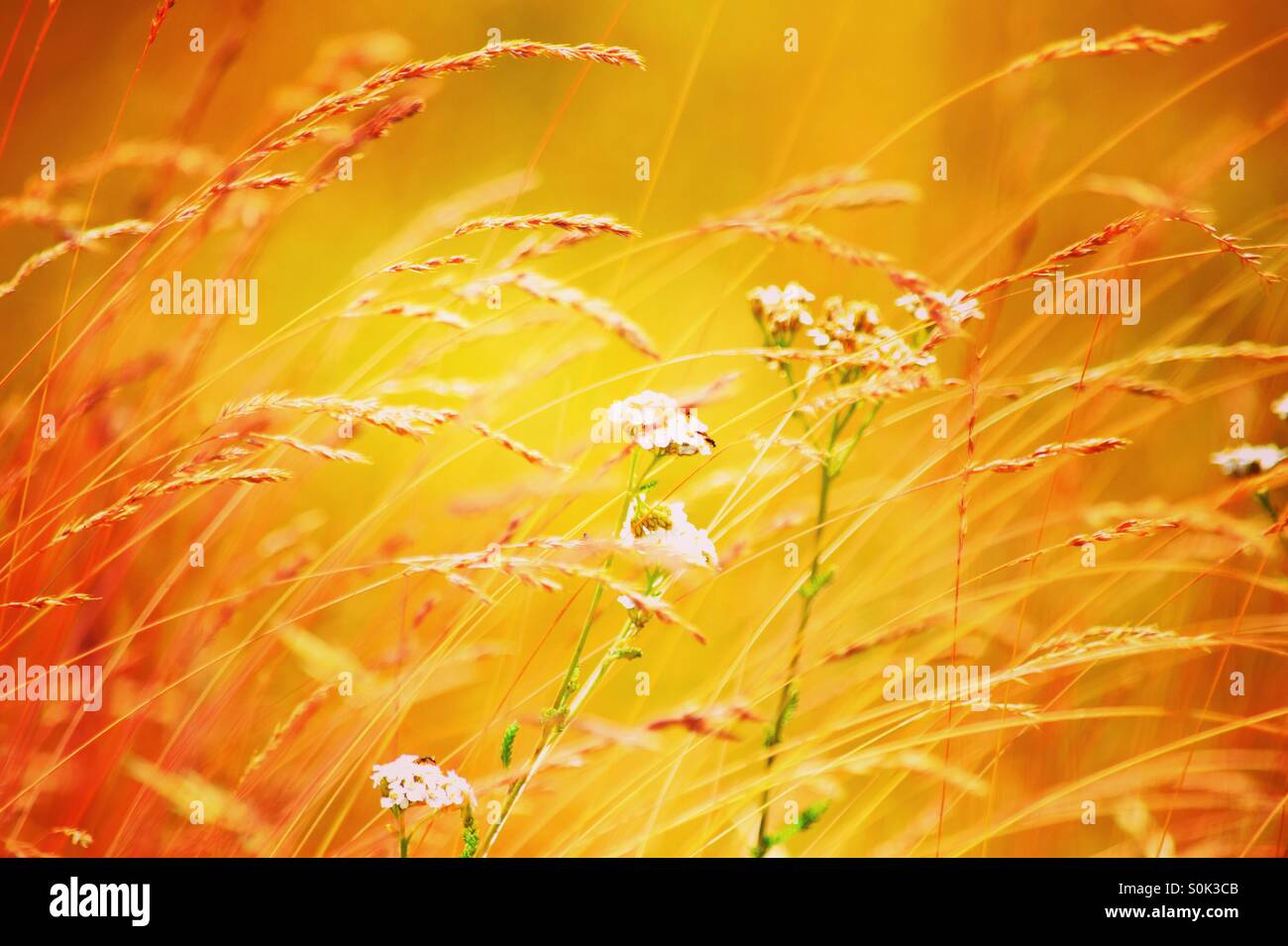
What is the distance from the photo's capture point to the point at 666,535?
0.91 m

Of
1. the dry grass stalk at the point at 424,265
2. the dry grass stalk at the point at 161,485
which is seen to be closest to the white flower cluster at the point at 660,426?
the dry grass stalk at the point at 424,265

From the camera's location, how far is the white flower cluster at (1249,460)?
4.16 ft

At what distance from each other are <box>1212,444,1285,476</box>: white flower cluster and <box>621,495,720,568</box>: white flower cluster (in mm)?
872

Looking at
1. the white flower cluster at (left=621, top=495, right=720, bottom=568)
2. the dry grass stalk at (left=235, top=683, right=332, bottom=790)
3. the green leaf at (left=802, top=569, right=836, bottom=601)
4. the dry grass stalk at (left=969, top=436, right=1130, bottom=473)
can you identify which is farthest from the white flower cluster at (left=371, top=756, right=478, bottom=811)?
the dry grass stalk at (left=969, top=436, right=1130, bottom=473)

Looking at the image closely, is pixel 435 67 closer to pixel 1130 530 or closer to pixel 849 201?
pixel 849 201

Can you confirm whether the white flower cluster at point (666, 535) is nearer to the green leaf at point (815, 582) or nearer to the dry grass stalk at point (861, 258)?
the green leaf at point (815, 582)

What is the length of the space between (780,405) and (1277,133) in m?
1.10

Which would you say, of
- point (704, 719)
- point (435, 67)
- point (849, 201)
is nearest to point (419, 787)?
point (704, 719)

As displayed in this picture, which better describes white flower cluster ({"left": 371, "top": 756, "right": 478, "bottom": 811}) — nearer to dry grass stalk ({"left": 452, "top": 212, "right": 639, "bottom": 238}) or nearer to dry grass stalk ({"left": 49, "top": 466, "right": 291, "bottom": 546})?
dry grass stalk ({"left": 49, "top": 466, "right": 291, "bottom": 546})

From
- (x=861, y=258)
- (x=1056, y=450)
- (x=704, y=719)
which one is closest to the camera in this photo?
(x=704, y=719)

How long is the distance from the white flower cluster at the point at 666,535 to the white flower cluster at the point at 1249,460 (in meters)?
0.87

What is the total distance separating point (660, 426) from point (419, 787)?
0.46m
